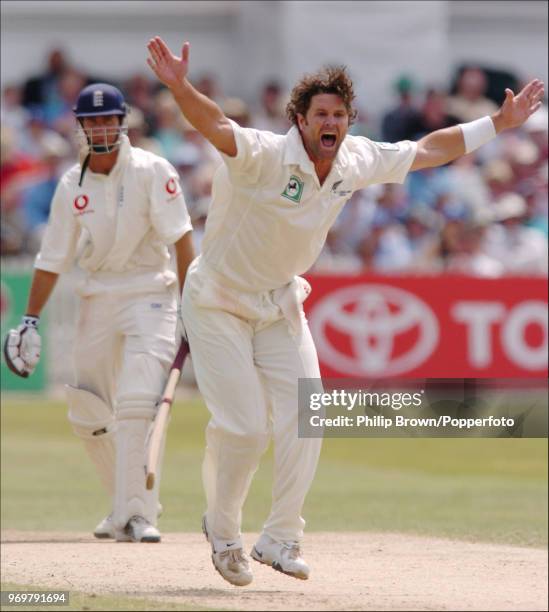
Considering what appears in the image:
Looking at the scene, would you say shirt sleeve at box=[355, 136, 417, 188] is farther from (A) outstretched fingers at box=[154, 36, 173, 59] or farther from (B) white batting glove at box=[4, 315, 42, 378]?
(B) white batting glove at box=[4, 315, 42, 378]

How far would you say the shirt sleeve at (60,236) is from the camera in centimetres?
919

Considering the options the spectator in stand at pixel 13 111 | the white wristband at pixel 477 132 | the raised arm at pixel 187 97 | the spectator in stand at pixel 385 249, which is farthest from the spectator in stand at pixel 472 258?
the raised arm at pixel 187 97

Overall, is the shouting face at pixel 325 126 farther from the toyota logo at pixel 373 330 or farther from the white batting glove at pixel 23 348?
the toyota logo at pixel 373 330

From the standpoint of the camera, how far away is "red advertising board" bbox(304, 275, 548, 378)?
1686 centimetres

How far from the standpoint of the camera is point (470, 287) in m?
17.0

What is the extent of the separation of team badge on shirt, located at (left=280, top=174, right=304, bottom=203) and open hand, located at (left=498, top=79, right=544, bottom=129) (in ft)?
3.87

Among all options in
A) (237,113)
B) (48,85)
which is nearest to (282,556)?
(237,113)

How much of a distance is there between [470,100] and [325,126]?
1394 cm

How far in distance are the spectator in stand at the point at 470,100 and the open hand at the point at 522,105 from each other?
12.4 m

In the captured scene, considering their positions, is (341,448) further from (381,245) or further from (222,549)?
(222,549)

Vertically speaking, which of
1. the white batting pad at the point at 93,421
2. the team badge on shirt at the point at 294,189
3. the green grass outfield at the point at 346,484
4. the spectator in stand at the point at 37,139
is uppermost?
the spectator in stand at the point at 37,139

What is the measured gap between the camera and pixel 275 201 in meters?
7.04

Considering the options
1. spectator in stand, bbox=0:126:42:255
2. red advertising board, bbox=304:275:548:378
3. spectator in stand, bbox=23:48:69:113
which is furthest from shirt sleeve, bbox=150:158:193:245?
spectator in stand, bbox=23:48:69:113

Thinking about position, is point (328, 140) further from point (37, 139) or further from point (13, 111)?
point (13, 111)
